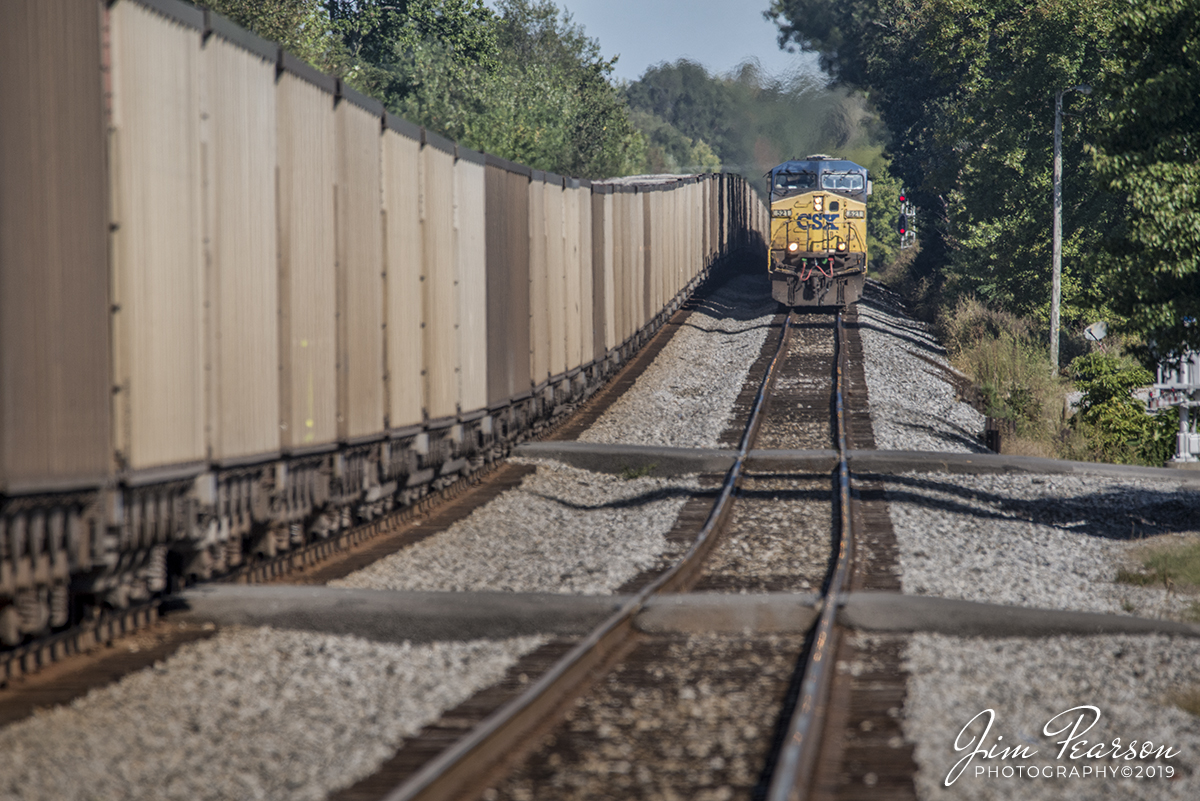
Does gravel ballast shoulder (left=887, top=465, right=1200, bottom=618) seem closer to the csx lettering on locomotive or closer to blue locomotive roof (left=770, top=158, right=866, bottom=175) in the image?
the csx lettering on locomotive

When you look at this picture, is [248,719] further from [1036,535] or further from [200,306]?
[1036,535]

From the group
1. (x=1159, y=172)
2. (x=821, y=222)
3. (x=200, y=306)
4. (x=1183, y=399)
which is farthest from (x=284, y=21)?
(x=200, y=306)

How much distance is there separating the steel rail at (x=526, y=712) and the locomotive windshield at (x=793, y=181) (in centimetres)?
2571

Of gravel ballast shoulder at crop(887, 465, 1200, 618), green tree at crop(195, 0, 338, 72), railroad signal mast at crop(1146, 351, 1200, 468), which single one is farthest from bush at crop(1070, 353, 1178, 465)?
green tree at crop(195, 0, 338, 72)

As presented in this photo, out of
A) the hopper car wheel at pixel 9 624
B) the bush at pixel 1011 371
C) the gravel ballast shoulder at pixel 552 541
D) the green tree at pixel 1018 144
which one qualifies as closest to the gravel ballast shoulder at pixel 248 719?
the hopper car wheel at pixel 9 624

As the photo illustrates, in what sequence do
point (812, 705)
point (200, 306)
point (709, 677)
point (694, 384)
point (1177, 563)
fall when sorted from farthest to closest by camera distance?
point (694, 384), point (1177, 563), point (200, 306), point (709, 677), point (812, 705)

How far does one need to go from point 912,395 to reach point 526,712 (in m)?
18.5

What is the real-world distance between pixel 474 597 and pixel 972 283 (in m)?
Result: 33.6

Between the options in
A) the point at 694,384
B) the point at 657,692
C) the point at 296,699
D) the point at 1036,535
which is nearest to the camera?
the point at 296,699

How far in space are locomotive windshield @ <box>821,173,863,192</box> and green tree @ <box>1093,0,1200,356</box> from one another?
20.9m

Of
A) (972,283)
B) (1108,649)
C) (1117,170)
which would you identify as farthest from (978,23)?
(1108,649)

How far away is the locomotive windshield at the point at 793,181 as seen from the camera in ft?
114

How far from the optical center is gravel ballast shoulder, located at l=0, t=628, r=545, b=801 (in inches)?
213

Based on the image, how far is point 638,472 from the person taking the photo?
16281mm
